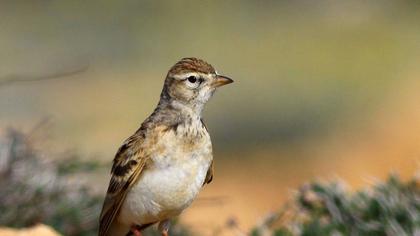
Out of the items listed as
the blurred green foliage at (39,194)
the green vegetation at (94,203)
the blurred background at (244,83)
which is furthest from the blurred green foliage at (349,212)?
the blurred background at (244,83)

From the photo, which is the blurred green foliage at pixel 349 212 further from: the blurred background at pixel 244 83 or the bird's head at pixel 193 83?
the bird's head at pixel 193 83

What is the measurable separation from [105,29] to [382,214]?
20375 millimetres

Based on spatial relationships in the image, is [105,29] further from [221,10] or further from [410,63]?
[410,63]

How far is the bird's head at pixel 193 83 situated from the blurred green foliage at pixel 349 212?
1776mm

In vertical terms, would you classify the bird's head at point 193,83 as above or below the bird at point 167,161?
above

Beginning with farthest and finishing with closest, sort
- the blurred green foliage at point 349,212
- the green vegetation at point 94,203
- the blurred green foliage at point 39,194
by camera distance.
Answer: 1. the blurred green foliage at point 39,194
2. the green vegetation at point 94,203
3. the blurred green foliage at point 349,212

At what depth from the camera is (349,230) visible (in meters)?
10.3

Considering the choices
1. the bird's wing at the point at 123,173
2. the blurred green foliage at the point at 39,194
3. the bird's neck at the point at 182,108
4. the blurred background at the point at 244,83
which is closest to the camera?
the bird's wing at the point at 123,173

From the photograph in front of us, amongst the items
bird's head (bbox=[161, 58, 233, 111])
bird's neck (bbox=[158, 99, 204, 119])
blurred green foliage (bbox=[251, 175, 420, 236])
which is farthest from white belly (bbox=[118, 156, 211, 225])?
blurred green foliage (bbox=[251, 175, 420, 236])

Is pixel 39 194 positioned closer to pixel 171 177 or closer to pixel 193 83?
pixel 193 83

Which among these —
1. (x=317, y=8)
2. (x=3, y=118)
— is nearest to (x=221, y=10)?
(x=317, y=8)

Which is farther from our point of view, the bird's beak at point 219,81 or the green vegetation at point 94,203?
the green vegetation at point 94,203

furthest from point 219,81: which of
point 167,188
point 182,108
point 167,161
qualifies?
point 167,188

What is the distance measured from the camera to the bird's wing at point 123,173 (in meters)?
8.57
